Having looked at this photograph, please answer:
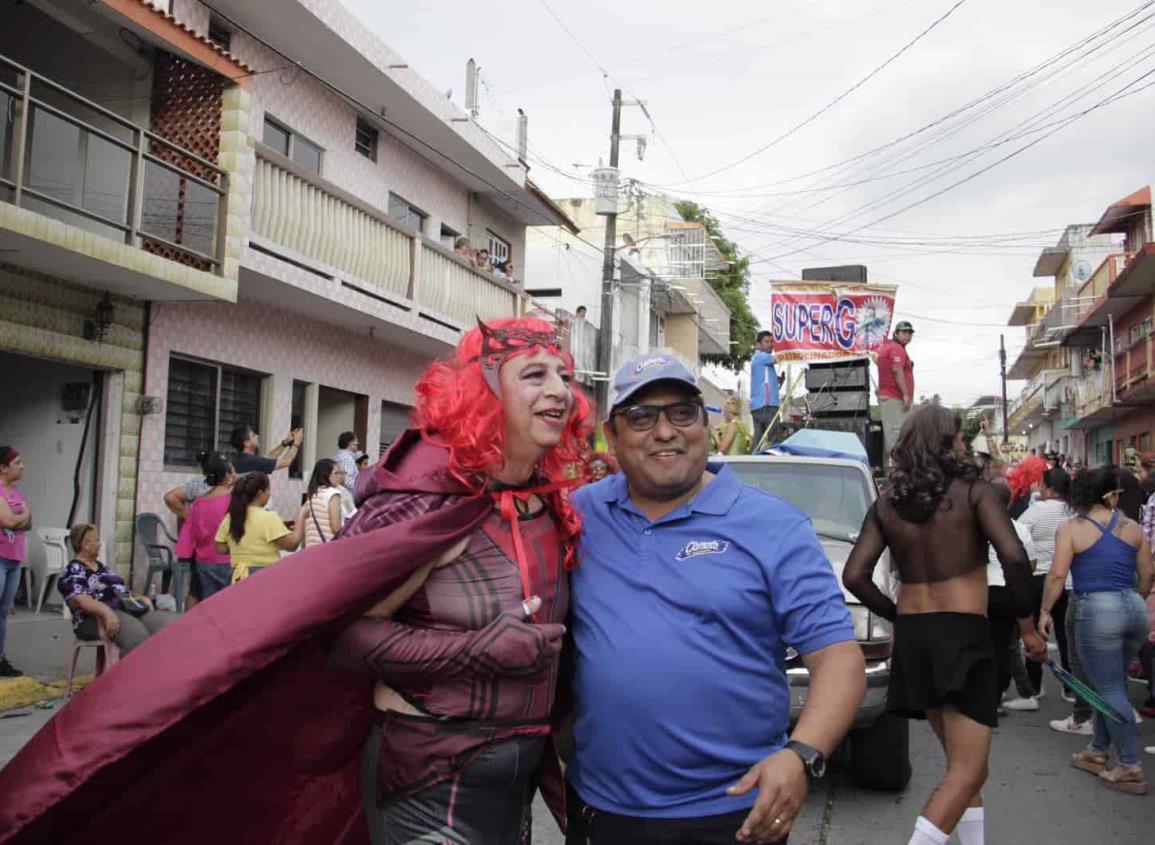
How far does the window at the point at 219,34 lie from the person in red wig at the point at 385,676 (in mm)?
12029

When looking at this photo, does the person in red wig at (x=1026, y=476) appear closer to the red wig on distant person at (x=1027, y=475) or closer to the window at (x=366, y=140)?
the red wig on distant person at (x=1027, y=475)

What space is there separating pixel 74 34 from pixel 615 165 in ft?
44.8

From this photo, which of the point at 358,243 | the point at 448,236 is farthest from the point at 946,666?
the point at 448,236

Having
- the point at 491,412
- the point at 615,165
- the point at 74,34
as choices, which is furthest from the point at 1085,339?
the point at 491,412

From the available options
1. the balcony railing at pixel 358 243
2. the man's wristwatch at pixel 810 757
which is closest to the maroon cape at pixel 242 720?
the man's wristwatch at pixel 810 757

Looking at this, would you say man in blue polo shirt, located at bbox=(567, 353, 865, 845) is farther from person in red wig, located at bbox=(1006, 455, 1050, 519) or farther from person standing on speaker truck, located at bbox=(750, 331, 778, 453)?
person standing on speaker truck, located at bbox=(750, 331, 778, 453)

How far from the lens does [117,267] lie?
9.81 metres

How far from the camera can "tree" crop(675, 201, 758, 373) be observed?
43.6m

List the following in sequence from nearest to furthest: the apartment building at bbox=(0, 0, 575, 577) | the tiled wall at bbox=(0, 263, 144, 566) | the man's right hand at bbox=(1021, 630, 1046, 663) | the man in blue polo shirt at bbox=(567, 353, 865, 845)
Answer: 1. the man in blue polo shirt at bbox=(567, 353, 865, 845)
2. the man's right hand at bbox=(1021, 630, 1046, 663)
3. the tiled wall at bbox=(0, 263, 144, 566)
4. the apartment building at bbox=(0, 0, 575, 577)

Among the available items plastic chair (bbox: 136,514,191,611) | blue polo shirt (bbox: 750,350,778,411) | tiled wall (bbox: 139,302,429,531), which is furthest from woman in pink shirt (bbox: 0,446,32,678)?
blue polo shirt (bbox: 750,350,778,411)

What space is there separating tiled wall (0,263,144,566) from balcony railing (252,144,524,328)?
2060 mm

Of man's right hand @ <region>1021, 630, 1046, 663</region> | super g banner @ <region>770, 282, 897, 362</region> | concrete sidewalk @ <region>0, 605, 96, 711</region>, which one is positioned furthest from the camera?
super g banner @ <region>770, 282, 897, 362</region>

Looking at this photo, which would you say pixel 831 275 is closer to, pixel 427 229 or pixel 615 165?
pixel 615 165

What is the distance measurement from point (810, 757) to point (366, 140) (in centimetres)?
1572
